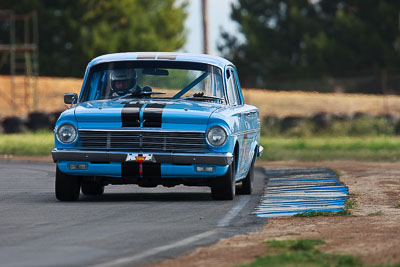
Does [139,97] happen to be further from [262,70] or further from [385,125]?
[262,70]

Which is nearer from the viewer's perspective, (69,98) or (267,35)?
(69,98)

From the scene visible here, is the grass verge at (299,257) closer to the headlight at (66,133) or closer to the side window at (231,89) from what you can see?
the headlight at (66,133)

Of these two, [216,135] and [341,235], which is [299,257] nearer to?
[341,235]

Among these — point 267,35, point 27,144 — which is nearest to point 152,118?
point 27,144

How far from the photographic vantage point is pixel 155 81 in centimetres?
1320

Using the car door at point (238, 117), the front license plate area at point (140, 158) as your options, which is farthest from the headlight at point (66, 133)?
the car door at point (238, 117)

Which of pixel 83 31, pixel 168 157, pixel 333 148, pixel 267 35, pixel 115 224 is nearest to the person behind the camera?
pixel 115 224

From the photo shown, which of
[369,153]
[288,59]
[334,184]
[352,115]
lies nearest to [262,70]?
[288,59]

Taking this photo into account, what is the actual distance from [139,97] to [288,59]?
52.3m

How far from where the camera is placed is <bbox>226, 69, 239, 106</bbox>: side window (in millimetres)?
13457

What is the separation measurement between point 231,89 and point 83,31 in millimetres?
47269

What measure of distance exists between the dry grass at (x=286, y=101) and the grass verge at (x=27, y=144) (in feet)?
25.7

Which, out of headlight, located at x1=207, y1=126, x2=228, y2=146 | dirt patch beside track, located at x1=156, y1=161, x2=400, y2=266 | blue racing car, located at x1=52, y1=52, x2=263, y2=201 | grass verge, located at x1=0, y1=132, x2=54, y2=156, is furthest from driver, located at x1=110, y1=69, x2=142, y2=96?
grass verge, located at x1=0, y1=132, x2=54, y2=156

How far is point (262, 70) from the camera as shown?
2534 inches
